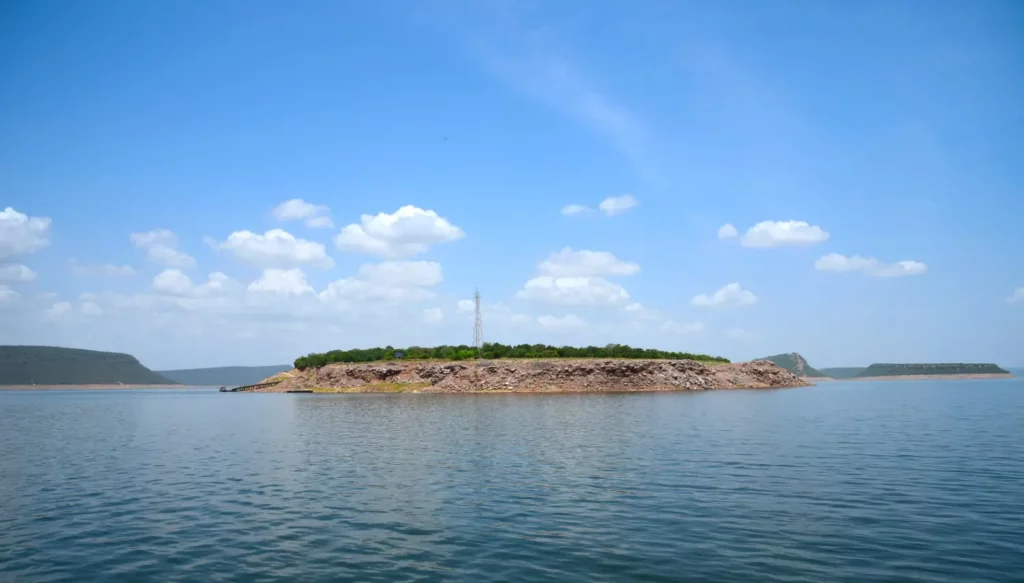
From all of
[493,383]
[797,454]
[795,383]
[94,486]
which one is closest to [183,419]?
[94,486]

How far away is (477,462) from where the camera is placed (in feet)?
124

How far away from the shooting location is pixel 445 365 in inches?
6486

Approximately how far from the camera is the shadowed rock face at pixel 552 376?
155 metres

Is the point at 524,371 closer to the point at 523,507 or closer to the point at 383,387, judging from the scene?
the point at 383,387

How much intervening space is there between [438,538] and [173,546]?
948 cm

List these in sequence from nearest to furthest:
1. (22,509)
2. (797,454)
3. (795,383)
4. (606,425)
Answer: (22,509) < (797,454) < (606,425) < (795,383)

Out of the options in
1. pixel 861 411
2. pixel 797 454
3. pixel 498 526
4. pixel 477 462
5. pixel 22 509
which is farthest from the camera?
pixel 861 411

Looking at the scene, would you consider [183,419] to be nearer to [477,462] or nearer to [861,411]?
[477,462]

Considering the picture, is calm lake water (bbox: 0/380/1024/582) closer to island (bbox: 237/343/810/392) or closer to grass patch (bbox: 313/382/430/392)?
island (bbox: 237/343/810/392)

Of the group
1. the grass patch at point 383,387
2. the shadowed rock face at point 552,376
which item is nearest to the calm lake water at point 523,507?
the shadowed rock face at point 552,376

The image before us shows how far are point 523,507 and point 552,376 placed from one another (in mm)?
130917

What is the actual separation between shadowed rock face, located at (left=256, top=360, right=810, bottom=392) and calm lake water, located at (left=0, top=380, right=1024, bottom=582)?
10250cm

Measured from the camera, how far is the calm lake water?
60.0 feet

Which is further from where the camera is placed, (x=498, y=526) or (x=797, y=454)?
(x=797, y=454)
